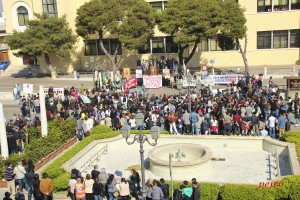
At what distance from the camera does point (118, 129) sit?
23047mm

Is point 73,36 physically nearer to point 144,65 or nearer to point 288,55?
point 144,65

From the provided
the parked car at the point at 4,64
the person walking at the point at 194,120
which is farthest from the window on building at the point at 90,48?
the person walking at the point at 194,120

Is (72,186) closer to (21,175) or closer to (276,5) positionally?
(21,175)

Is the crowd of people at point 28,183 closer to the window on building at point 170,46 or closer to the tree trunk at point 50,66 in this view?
the tree trunk at point 50,66

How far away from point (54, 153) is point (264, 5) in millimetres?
32172

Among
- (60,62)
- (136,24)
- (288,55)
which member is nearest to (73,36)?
(60,62)

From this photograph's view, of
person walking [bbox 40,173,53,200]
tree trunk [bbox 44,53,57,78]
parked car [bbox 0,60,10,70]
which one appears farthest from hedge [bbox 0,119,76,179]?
parked car [bbox 0,60,10,70]

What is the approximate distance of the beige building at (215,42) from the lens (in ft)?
145

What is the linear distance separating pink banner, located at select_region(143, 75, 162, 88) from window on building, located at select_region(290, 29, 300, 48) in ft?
57.0

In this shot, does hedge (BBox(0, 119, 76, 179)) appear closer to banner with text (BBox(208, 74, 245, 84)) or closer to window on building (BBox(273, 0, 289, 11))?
banner with text (BBox(208, 74, 245, 84))

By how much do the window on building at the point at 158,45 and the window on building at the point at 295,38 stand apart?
13573mm

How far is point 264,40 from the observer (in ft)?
149

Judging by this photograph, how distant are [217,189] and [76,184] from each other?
4.71 metres

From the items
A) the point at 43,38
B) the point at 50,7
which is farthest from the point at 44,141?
the point at 50,7
